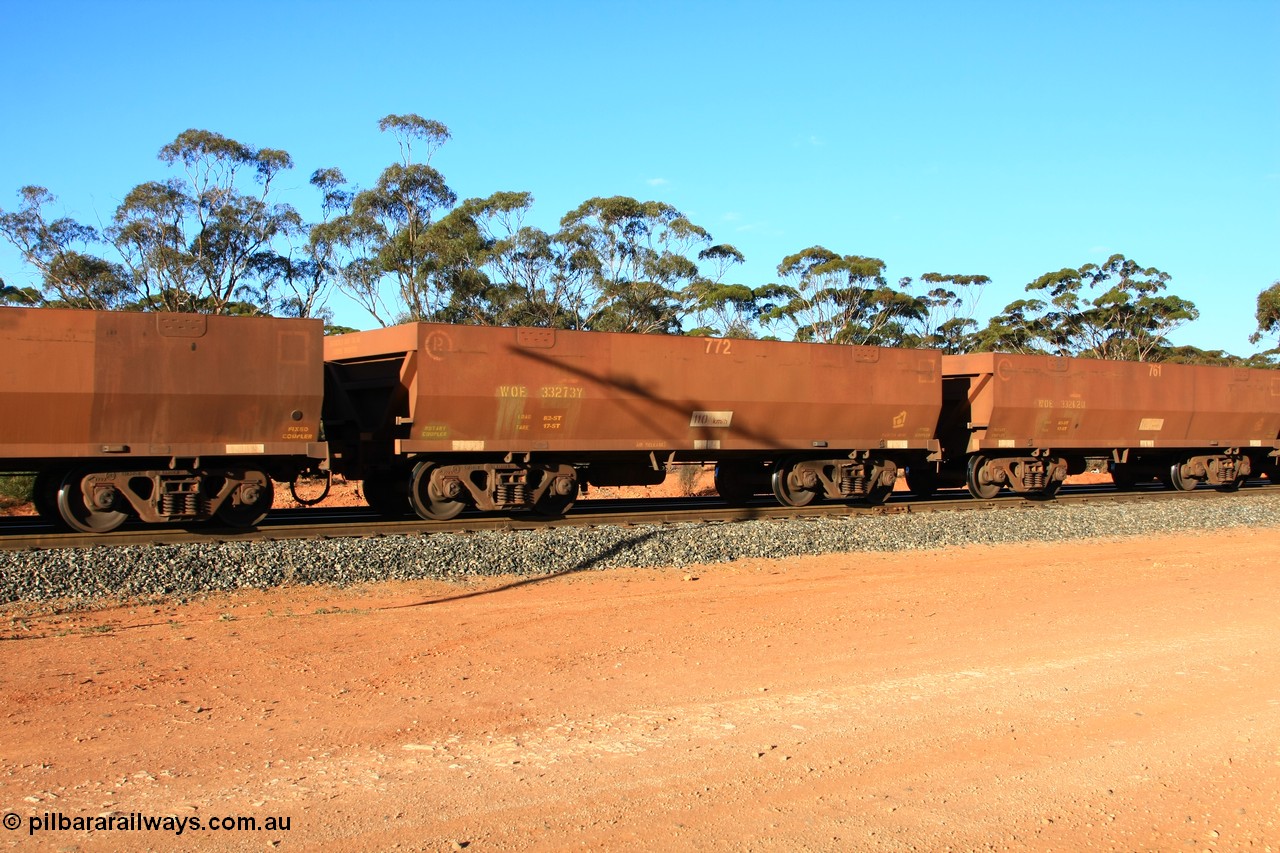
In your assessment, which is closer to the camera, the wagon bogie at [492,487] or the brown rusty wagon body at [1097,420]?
the wagon bogie at [492,487]

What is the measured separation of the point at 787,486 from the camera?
55.4 feet

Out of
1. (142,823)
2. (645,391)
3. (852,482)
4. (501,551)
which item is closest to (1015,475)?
(852,482)

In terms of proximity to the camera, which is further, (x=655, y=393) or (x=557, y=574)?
(x=655, y=393)

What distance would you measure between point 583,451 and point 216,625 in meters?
7.34

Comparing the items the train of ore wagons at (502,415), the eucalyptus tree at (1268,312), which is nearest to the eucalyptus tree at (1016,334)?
the eucalyptus tree at (1268,312)

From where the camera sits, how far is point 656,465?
1562 centimetres

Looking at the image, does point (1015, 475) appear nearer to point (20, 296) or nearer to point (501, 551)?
point (501, 551)

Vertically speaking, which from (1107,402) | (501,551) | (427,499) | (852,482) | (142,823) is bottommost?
(142,823)

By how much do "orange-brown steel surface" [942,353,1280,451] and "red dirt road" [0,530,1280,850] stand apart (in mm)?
9367

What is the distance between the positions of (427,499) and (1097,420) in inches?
518

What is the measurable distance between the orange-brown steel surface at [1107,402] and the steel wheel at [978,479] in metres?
0.49

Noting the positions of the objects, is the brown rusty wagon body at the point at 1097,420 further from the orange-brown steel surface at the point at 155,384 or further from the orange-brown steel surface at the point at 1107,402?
the orange-brown steel surface at the point at 155,384

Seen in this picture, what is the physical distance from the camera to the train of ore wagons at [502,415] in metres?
11.7

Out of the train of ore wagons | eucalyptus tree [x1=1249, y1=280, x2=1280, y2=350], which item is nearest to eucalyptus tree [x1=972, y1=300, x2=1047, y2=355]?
eucalyptus tree [x1=1249, y1=280, x2=1280, y2=350]
